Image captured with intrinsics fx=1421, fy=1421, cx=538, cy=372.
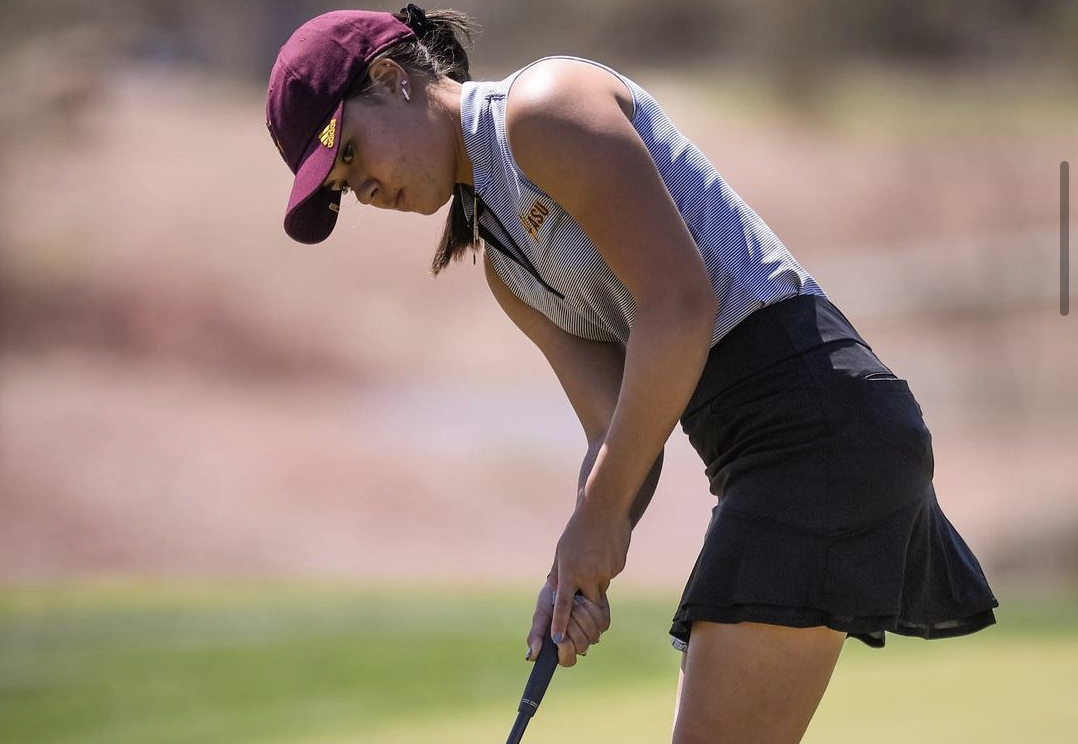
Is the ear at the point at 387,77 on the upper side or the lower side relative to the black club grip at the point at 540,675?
upper

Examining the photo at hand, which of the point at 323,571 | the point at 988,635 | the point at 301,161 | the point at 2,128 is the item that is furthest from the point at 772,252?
the point at 2,128

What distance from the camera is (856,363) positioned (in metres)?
1.48

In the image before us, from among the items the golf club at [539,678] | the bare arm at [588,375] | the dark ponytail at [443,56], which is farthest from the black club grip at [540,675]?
the dark ponytail at [443,56]

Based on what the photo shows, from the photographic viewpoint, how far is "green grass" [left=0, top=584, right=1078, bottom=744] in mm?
3414

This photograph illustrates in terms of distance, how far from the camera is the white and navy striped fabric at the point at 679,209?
1.49 m

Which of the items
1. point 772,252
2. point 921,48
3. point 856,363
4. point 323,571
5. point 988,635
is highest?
point 921,48

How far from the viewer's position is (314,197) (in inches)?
63.3

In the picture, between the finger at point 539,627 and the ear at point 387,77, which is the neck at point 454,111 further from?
the finger at point 539,627

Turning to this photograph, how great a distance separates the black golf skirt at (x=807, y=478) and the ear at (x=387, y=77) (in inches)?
17.4

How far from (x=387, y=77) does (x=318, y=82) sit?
7cm

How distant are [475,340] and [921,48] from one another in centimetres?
717

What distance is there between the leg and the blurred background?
245 cm

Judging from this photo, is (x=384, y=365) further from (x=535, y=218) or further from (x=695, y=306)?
(x=695, y=306)

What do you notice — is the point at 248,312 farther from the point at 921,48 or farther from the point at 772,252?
the point at 772,252
